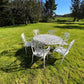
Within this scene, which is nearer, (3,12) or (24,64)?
(24,64)

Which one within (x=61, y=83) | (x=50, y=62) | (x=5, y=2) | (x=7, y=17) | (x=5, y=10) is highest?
(x=5, y=2)

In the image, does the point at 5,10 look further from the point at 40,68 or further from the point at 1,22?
the point at 40,68

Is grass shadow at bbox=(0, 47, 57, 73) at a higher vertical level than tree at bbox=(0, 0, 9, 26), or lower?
lower

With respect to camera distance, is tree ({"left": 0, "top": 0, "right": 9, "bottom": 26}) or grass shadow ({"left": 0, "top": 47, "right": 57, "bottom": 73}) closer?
grass shadow ({"left": 0, "top": 47, "right": 57, "bottom": 73})

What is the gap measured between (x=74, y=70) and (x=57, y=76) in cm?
73

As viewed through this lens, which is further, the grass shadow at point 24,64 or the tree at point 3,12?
the tree at point 3,12

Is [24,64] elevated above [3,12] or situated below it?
below

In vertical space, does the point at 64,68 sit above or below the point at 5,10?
below

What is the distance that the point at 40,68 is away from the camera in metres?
2.33

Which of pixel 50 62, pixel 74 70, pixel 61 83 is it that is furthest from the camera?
pixel 50 62

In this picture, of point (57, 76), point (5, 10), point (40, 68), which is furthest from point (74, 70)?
point (5, 10)

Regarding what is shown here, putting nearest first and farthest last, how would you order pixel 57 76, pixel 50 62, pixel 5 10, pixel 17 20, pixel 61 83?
pixel 61 83
pixel 57 76
pixel 50 62
pixel 5 10
pixel 17 20

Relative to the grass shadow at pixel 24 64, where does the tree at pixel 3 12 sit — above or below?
above

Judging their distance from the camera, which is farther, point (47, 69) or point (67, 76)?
point (47, 69)
